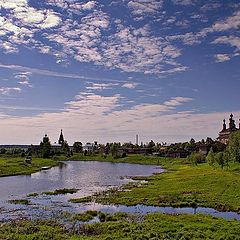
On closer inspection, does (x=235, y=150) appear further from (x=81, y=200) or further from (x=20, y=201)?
(x=20, y=201)

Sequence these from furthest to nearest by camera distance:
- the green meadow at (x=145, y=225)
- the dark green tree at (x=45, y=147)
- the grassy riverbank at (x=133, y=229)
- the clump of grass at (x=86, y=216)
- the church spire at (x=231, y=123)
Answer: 1. the church spire at (x=231, y=123)
2. the dark green tree at (x=45, y=147)
3. the clump of grass at (x=86, y=216)
4. the green meadow at (x=145, y=225)
5. the grassy riverbank at (x=133, y=229)

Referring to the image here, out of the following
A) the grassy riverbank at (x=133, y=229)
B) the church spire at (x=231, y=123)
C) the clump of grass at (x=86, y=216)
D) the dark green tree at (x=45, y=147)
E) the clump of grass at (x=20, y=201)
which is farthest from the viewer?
the church spire at (x=231, y=123)

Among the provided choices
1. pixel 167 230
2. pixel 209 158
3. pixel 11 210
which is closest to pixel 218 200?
pixel 167 230

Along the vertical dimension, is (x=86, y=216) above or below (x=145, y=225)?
above

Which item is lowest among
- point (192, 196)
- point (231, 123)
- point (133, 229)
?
point (133, 229)

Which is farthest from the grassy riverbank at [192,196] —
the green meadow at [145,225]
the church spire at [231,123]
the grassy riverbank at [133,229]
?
the church spire at [231,123]

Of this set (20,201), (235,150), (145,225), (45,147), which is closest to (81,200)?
(20,201)

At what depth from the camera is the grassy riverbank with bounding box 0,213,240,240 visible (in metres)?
28.1

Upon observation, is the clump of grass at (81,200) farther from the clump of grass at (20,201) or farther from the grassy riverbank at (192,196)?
the clump of grass at (20,201)

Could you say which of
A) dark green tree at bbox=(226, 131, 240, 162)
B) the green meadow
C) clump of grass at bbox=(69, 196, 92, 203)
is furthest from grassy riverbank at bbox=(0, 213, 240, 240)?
dark green tree at bbox=(226, 131, 240, 162)

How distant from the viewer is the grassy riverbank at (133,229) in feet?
92.2

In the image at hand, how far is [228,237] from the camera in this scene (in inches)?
1081

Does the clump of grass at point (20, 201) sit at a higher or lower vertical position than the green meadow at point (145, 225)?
higher

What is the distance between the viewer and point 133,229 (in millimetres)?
30094
